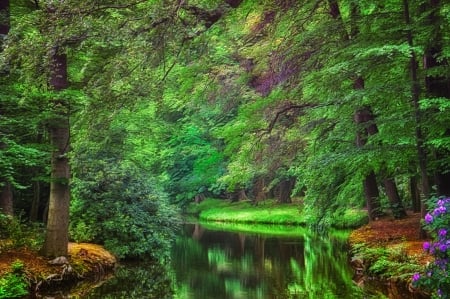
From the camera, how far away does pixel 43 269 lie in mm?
12016

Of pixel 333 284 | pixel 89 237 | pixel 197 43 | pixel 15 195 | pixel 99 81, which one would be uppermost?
pixel 197 43

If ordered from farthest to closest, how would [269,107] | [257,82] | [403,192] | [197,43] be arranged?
[403,192]
[257,82]
[269,107]
[197,43]

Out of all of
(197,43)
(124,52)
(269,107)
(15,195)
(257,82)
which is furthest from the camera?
(257,82)

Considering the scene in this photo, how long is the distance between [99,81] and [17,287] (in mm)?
4337

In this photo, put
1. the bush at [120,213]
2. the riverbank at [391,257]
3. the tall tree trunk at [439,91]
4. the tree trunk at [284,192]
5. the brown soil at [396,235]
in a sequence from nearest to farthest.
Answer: the riverbank at [391,257] → the tall tree trunk at [439,91] → the brown soil at [396,235] → the bush at [120,213] → the tree trunk at [284,192]

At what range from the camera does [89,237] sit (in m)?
16.6

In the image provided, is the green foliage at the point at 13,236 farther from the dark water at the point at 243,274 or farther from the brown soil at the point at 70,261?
the dark water at the point at 243,274

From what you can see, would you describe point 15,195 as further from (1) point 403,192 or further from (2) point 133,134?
(1) point 403,192

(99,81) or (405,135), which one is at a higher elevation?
(99,81)

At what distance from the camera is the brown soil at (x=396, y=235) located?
37.4 ft

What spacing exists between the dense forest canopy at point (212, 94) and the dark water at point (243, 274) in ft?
5.43

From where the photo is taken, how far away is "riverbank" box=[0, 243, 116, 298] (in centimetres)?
1073

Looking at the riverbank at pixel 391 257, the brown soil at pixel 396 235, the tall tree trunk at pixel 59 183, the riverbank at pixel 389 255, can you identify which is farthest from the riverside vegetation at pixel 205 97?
the riverbank at pixel 391 257

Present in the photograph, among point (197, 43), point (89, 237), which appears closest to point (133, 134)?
point (89, 237)
